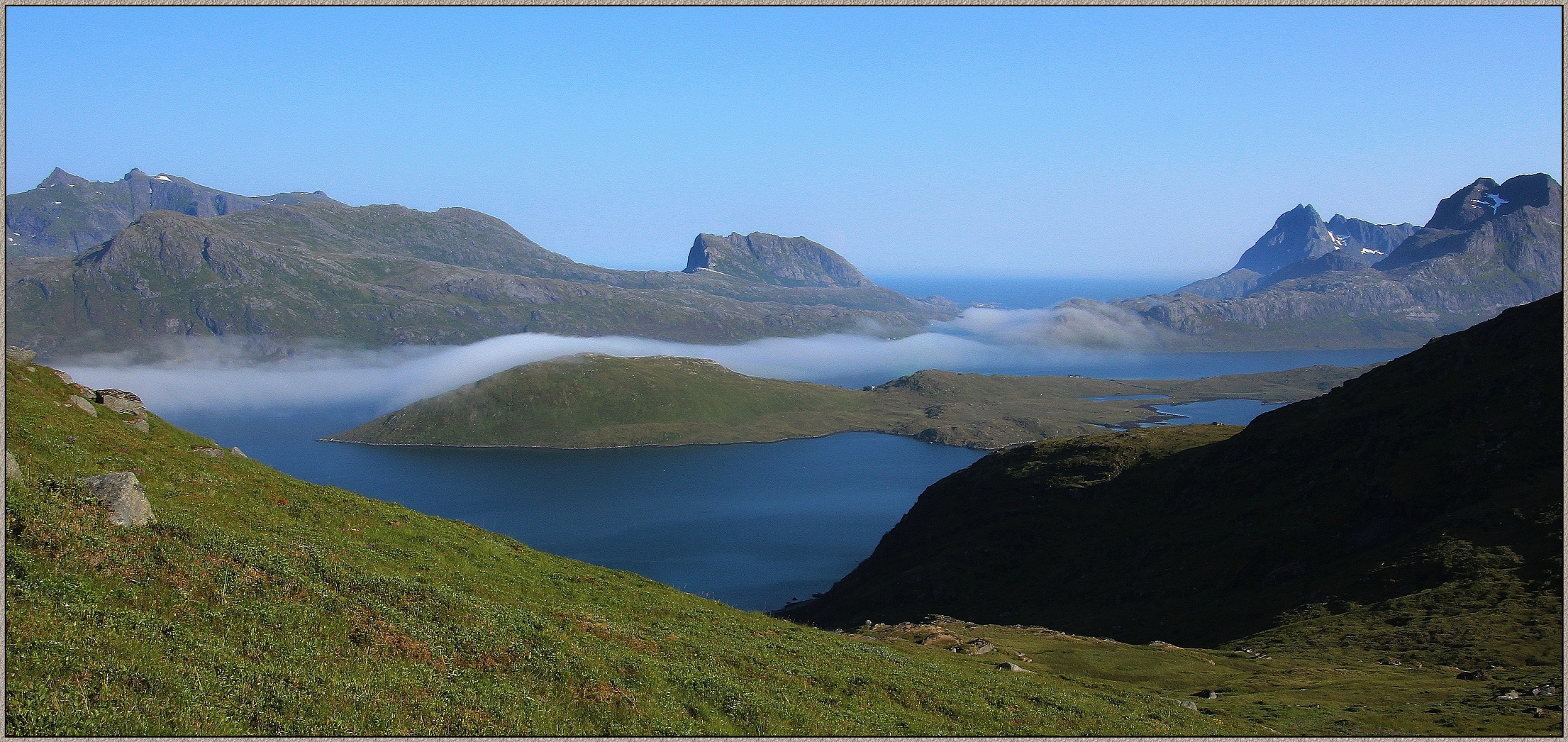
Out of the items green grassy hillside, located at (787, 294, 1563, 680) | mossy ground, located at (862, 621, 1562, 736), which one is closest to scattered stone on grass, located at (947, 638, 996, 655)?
mossy ground, located at (862, 621, 1562, 736)

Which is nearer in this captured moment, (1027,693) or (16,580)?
(16,580)

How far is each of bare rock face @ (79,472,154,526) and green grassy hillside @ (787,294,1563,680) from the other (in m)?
67.7

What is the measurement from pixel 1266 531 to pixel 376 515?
105m

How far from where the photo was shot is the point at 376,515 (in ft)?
147

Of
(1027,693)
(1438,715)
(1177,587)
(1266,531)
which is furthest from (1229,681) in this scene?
(1266,531)

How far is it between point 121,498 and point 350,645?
9458 millimetres

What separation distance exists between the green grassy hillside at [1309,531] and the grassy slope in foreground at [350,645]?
140 ft

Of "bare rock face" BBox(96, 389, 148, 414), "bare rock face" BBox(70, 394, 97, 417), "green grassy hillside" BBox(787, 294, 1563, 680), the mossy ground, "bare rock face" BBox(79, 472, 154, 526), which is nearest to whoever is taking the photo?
"bare rock face" BBox(79, 472, 154, 526)

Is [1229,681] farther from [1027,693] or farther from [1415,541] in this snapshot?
[1415,541]

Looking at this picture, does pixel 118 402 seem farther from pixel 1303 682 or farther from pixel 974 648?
pixel 1303 682

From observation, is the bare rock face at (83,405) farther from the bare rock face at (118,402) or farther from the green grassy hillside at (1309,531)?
the green grassy hillside at (1309,531)

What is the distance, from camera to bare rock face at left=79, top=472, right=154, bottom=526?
25.7 metres

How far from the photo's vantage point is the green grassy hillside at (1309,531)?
72.2 meters

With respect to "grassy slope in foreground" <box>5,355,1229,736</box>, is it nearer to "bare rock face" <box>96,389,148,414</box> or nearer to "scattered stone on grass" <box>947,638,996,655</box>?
"bare rock face" <box>96,389,148,414</box>
